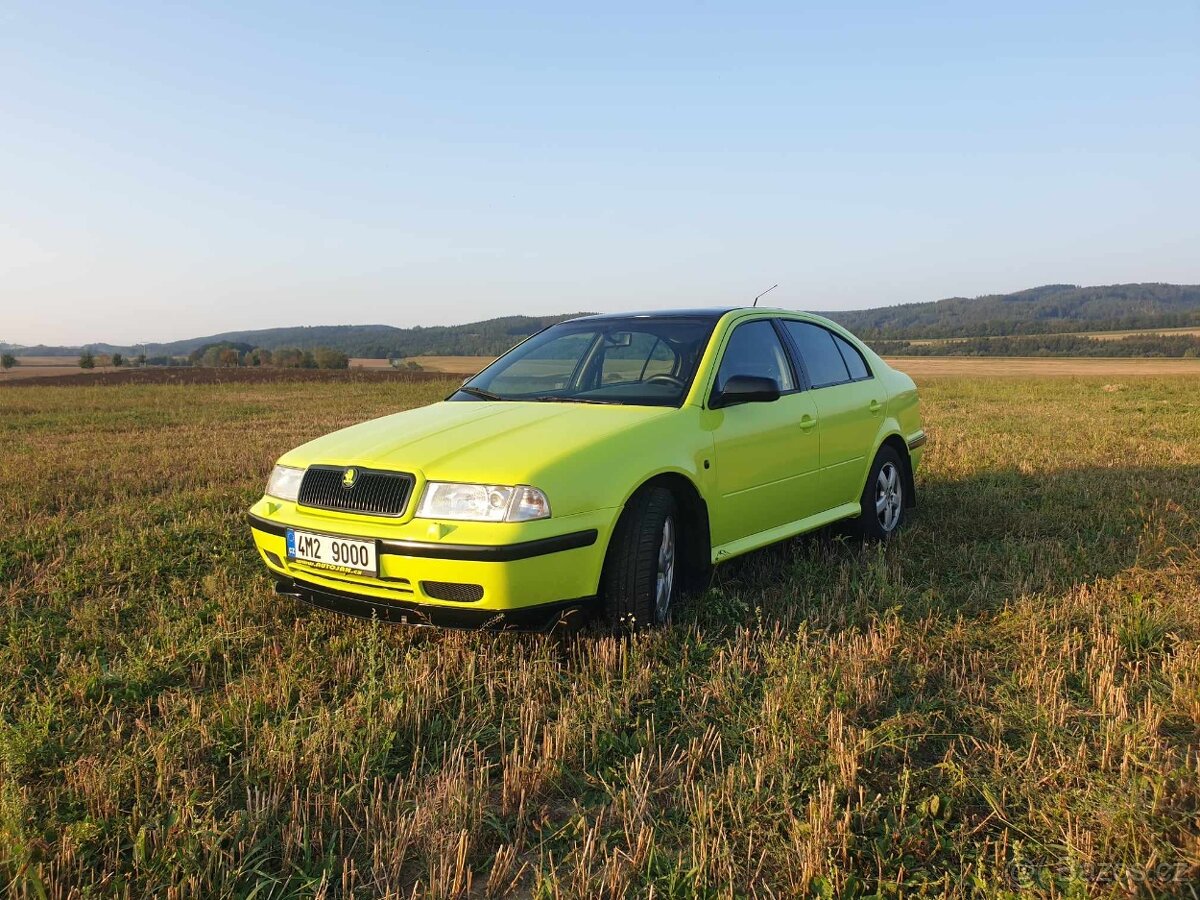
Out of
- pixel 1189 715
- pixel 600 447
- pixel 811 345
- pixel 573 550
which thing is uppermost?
pixel 811 345

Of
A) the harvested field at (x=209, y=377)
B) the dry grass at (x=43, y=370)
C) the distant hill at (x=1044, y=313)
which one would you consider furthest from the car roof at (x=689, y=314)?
the distant hill at (x=1044, y=313)

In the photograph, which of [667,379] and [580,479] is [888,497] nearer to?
[667,379]

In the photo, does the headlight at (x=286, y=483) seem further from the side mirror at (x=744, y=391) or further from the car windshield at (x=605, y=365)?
the side mirror at (x=744, y=391)

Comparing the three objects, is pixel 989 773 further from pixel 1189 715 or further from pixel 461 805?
pixel 461 805

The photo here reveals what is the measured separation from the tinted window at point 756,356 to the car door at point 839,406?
0.22m

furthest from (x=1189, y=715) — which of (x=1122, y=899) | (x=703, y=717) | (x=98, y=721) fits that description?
(x=98, y=721)

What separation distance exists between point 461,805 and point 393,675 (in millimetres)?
1000

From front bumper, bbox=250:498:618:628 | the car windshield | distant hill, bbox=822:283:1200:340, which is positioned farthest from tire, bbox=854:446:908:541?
distant hill, bbox=822:283:1200:340

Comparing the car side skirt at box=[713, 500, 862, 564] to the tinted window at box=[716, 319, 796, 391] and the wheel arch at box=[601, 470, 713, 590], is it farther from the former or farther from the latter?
the tinted window at box=[716, 319, 796, 391]

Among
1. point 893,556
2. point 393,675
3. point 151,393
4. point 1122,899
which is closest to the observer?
point 1122,899

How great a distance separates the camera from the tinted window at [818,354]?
5359mm

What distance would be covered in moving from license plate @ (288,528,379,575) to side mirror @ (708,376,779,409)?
5.92ft

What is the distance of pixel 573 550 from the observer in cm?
342

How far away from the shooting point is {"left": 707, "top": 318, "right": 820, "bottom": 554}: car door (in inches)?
169
